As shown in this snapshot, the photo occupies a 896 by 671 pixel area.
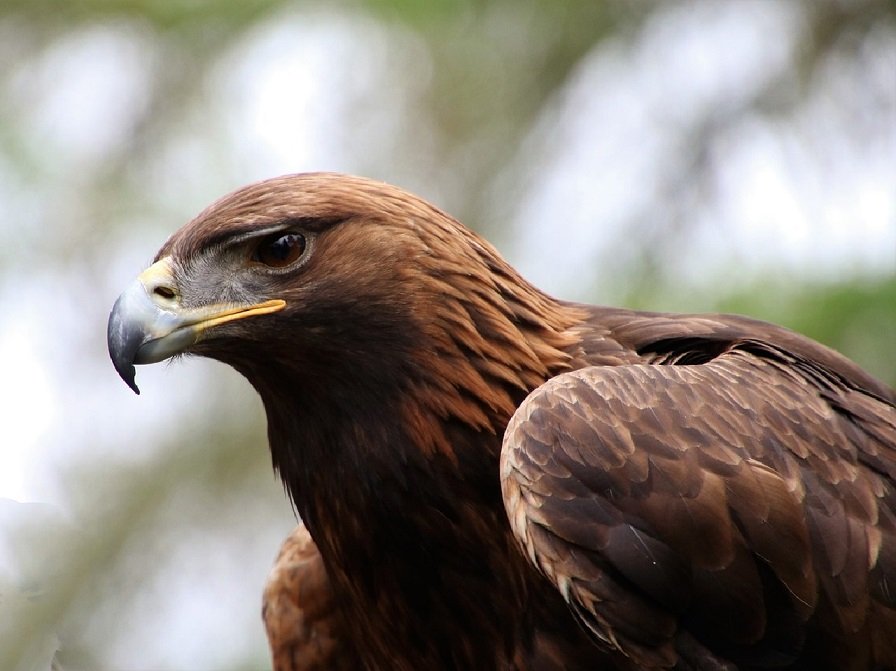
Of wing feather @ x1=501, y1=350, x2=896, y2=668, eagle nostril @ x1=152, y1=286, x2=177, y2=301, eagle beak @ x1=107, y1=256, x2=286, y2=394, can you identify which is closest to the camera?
wing feather @ x1=501, y1=350, x2=896, y2=668

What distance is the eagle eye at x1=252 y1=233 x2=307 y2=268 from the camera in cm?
406

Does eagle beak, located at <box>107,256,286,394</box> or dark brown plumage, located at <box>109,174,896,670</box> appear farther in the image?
eagle beak, located at <box>107,256,286,394</box>

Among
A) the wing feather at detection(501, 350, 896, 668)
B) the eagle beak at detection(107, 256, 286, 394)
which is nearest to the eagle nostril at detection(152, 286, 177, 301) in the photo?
the eagle beak at detection(107, 256, 286, 394)

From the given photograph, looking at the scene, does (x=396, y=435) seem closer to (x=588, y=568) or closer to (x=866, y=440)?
(x=588, y=568)

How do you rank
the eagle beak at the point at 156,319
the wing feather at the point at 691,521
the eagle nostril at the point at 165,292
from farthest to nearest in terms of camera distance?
the eagle nostril at the point at 165,292 < the eagle beak at the point at 156,319 < the wing feather at the point at 691,521

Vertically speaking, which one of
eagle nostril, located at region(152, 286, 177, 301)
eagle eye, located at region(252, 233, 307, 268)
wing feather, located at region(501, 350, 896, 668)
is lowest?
wing feather, located at region(501, 350, 896, 668)

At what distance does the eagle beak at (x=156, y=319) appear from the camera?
3883 mm

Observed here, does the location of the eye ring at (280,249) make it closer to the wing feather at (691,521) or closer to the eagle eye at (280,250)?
the eagle eye at (280,250)

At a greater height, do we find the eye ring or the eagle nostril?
the eye ring

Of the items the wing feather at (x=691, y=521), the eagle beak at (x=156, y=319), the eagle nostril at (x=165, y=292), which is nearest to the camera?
the wing feather at (x=691, y=521)

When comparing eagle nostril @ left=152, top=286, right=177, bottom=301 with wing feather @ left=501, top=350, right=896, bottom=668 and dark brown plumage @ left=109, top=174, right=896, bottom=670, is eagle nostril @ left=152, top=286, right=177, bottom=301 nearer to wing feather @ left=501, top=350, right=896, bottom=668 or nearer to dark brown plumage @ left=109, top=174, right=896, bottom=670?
dark brown plumage @ left=109, top=174, right=896, bottom=670

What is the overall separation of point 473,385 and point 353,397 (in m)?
0.35

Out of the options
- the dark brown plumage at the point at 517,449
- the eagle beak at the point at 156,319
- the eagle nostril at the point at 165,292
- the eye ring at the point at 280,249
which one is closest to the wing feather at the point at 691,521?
the dark brown plumage at the point at 517,449

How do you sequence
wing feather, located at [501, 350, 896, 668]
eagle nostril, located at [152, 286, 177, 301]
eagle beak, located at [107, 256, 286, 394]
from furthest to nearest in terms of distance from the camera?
eagle nostril, located at [152, 286, 177, 301], eagle beak, located at [107, 256, 286, 394], wing feather, located at [501, 350, 896, 668]
